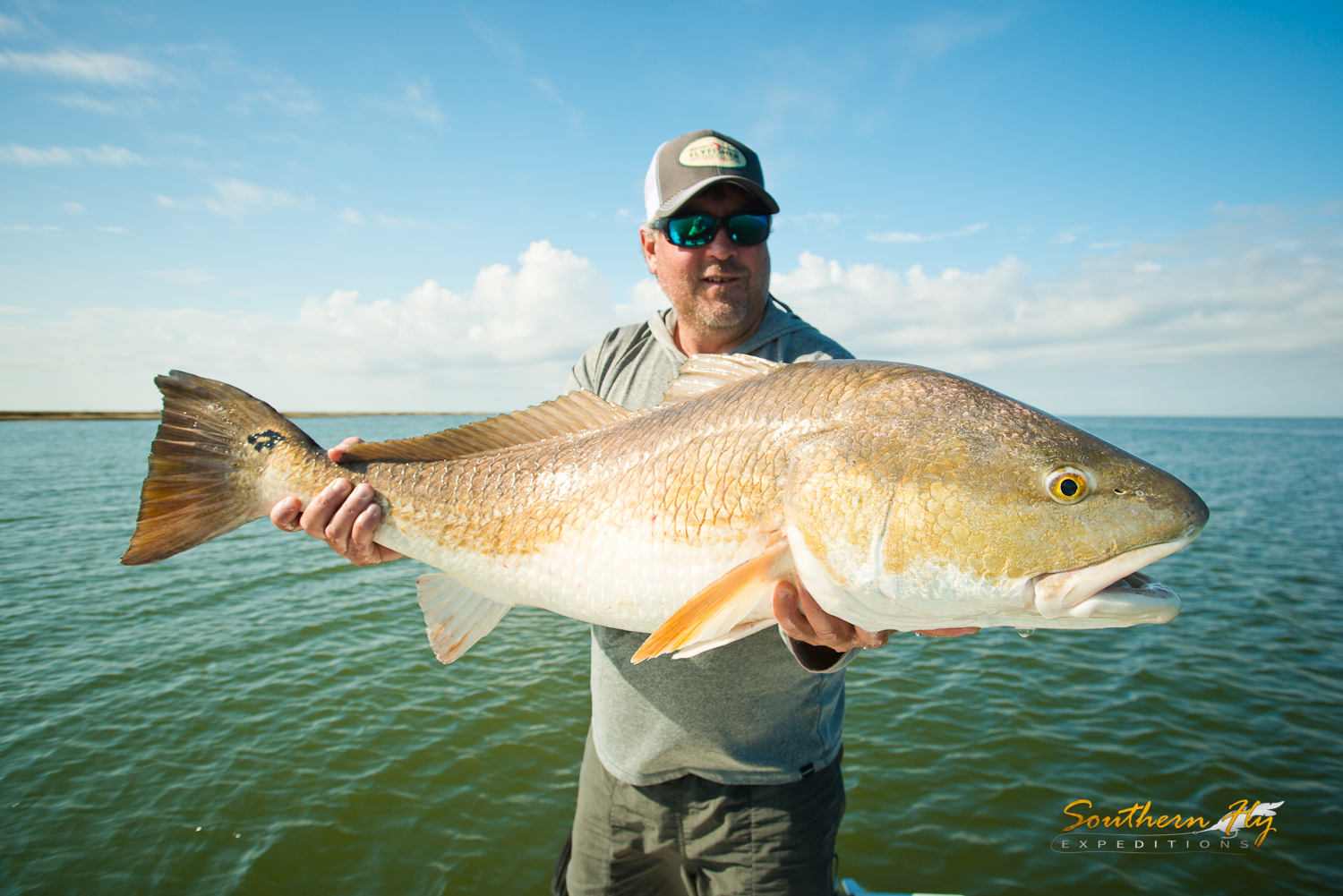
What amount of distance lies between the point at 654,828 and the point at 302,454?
2.12 m

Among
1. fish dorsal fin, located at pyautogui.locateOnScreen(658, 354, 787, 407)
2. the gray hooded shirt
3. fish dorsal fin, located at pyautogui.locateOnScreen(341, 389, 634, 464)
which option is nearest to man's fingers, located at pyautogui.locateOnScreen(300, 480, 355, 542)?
fish dorsal fin, located at pyautogui.locateOnScreen(341, 389, 634, 464)

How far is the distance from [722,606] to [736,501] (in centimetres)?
32

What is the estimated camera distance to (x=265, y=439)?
2547 mm

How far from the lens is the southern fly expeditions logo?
18.8 ft

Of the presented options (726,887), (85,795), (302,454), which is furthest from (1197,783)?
(85,795)

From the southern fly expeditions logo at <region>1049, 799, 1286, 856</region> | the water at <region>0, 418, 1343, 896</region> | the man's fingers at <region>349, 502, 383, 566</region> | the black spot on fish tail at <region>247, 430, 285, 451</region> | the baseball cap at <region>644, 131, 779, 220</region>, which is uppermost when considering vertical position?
the baseball cap at <region>644, 131, 779, 220</region>

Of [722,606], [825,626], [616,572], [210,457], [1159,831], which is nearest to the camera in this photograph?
[722,606]

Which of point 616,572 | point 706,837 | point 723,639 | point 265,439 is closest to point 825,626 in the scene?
point 723,639

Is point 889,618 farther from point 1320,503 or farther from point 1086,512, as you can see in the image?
point 1320,503

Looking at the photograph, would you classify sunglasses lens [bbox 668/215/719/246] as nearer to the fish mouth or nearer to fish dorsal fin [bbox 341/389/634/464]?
fish dorsal fin [bbox 341/389/634/464]

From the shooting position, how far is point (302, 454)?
2520 millimetres

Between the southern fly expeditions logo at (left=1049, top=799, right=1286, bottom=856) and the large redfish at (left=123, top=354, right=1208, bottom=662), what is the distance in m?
5.73

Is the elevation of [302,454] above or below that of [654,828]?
above

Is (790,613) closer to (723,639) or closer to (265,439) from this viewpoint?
(723,639)
